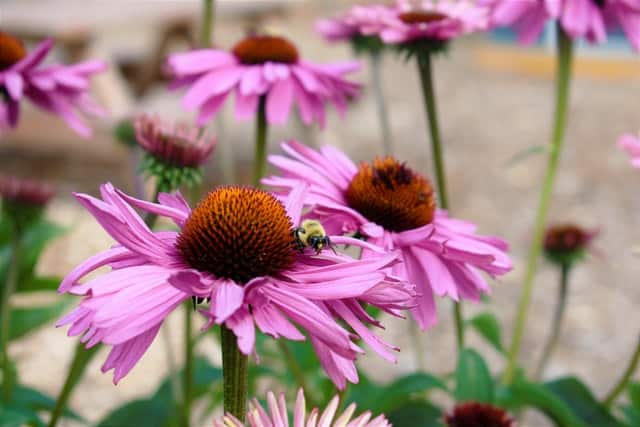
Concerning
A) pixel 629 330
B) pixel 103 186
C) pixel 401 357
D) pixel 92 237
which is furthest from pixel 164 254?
pixel 92 237

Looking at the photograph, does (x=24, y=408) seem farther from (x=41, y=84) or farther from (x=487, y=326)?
(x=487, y=326)

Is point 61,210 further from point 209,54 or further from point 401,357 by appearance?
point 209,54

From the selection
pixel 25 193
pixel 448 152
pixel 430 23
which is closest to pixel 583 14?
pixel 430 23

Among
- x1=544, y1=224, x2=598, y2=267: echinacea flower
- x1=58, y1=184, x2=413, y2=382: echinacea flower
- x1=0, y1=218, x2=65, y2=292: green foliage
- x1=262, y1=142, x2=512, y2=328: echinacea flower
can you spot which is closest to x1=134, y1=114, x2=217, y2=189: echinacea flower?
x1=262, y1=142, x2=512, y2=328: echinacea flower

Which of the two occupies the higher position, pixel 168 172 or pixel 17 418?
pixel 168 172

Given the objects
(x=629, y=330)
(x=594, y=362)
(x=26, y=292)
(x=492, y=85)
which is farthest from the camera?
(x=492, y=85)
